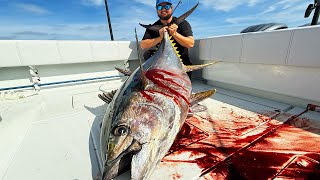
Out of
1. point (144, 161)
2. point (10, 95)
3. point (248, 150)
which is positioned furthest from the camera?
point (10, 95)

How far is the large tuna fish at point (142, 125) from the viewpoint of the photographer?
100cm

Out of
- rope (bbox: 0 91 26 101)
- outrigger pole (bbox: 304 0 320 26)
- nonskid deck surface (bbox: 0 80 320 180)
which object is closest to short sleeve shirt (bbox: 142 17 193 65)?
nonskid deck surface (bbox: 0 80 320 180)

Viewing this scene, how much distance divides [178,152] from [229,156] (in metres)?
0.37

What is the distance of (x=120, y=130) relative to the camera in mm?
1054

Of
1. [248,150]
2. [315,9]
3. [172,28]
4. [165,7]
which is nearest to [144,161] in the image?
[248,150]

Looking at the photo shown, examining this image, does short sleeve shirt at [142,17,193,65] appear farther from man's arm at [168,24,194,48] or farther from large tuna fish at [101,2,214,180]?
large tuna fish at [101,2,214,180]

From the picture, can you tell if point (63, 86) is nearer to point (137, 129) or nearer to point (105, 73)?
point (105, 73)

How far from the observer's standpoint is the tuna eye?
3.42ft

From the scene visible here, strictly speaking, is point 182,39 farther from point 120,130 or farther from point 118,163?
point 118,163

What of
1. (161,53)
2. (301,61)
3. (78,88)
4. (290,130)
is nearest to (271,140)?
(290,130)

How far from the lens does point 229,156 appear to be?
1293 mm

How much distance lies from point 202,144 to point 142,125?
644mm

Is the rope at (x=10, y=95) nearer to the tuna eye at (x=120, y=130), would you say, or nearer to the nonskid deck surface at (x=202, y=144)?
the nonskid deck surface at (x=202, y=144)

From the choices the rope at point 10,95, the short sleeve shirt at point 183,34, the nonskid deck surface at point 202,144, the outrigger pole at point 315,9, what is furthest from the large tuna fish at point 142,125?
the outrigger pole at point 315,9
